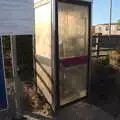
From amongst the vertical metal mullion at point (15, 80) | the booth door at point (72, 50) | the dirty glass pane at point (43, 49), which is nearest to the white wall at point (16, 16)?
the vertical metal mullion at point (15, 80)

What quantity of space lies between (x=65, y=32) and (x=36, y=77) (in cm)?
149

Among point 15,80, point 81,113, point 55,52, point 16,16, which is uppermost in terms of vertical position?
point 16,16

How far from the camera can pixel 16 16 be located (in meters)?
3.27

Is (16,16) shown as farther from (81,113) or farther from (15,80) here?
(81,113)

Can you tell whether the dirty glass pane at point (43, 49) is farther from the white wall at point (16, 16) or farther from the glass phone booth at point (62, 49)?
the white wall at point (16, 16)

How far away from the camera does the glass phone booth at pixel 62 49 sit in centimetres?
408

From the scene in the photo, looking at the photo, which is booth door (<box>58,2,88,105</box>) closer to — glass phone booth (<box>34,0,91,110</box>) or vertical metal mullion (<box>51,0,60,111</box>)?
glass phone booth (<box>34,0,91,110</box>)

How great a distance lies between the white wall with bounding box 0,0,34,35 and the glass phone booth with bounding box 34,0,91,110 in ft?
2.08

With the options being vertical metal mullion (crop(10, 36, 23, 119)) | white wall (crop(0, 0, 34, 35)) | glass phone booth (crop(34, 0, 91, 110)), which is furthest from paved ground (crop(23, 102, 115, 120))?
white wall (crop(0, 0, 34, 35))

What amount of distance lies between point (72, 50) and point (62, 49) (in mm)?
288

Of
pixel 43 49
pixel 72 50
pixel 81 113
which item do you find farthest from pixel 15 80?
pixel 81 113

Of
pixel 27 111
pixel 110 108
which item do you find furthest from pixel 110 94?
pixel 27 111

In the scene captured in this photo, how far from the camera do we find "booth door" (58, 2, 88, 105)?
4.25 m

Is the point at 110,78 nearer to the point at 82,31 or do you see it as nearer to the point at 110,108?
the point at 110,108
